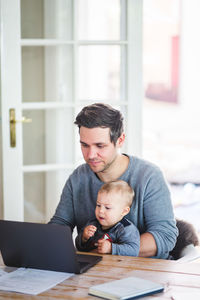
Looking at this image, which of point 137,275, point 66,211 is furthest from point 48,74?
point 137,275

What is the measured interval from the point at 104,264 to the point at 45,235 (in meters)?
0.27

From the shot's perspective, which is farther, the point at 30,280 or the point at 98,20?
the point at 98,20

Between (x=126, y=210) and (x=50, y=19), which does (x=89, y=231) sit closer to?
(x=126, y=210)

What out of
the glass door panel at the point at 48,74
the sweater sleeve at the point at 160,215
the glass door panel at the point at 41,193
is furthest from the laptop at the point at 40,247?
the glass door panel at the point at 48,74

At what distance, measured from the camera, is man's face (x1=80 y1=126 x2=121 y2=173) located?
218 cm

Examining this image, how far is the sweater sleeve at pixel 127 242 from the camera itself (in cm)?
201

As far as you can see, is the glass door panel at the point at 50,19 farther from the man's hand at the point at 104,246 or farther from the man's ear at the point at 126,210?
the man's hand at the point at 104,246

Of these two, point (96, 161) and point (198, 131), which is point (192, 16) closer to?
point (198, 131)

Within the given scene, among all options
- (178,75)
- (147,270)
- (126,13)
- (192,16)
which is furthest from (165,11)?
(147,270)

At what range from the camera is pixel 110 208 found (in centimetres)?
210

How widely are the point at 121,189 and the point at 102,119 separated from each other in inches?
12.1

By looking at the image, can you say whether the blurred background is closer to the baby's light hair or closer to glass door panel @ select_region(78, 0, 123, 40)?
glass door panel @ select_region(78, 0, 123, 40)

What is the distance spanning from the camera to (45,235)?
1733 millimetres

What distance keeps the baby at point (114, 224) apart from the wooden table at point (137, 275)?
0.49 ft
